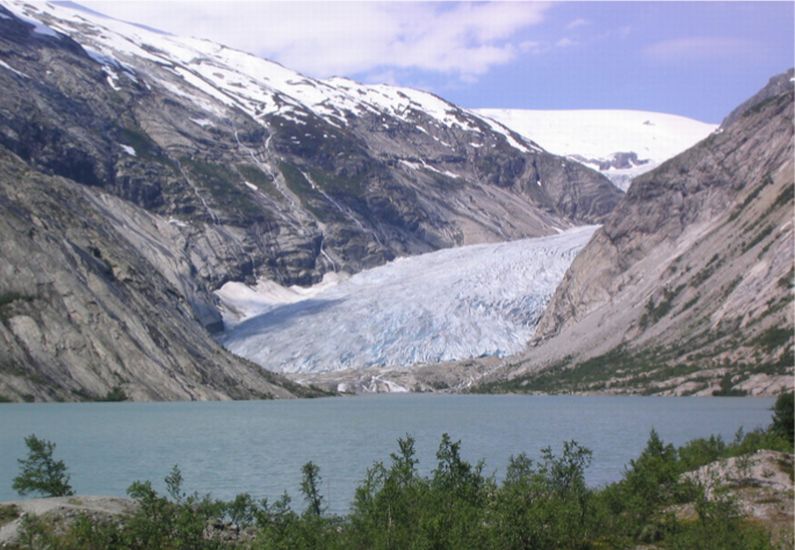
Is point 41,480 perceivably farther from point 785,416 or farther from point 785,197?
point 785,197

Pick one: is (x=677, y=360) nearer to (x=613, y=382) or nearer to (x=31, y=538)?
(x=613, y=382)

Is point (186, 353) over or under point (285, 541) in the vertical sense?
over

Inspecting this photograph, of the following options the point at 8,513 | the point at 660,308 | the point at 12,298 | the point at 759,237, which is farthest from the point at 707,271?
the point at 8,513

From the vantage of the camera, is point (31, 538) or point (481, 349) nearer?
point (31, 538)

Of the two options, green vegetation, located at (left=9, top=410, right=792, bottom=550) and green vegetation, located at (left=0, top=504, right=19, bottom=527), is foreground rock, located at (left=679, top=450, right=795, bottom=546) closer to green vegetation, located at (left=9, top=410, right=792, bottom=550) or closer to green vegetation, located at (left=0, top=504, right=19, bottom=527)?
green vegetation, located at (left=9, top=410, right=792, bottom=550)

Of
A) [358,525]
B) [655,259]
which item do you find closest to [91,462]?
[358,525]

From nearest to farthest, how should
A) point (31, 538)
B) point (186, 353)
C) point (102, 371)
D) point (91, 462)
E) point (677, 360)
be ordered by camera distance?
1. point (31, 538)
2. point (91, 462)
3. point (102, 371)
4. point (186, 353)
5. point (677, 360)
